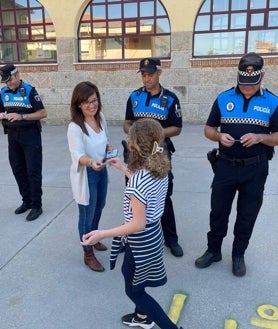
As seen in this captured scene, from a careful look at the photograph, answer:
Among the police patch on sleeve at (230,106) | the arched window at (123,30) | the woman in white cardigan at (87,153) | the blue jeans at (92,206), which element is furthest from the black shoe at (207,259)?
the arched window at (123,30)

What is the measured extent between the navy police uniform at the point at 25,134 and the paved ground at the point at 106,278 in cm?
49

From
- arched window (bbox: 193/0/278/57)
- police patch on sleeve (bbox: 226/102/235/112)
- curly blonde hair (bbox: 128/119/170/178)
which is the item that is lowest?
curly blonde hair (bbox: 128/119/170/178)

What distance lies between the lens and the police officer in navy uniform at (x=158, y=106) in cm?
305

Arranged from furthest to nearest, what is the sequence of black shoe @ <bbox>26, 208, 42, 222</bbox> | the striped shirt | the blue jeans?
1. black shoe @ <bbox>26, 208, 42, 222</bbox>
2. the blue jeans
3. the striped shirt

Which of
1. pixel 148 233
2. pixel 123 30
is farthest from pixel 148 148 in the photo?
pixel 123 30

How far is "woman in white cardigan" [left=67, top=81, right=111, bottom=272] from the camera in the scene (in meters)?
2.66

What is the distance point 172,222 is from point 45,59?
27.8 feet

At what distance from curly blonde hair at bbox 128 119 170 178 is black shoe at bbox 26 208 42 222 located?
2.53 meters

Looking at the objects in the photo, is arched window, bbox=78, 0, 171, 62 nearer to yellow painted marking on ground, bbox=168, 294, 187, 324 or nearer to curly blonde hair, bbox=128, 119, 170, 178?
yellow painted marking on ground, bbox=168, 294, 187, 324

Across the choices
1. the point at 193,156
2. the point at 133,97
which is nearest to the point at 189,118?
the point at 193,156

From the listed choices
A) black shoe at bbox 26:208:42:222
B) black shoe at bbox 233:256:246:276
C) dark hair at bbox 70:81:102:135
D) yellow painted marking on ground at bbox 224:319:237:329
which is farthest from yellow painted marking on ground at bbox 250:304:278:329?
black shoe at bbox 26:208:42:222

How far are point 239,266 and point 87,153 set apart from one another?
1580mm

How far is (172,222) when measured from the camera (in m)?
3.28

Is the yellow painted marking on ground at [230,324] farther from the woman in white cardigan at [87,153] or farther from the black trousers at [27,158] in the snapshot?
the black trousers at [27,158]
